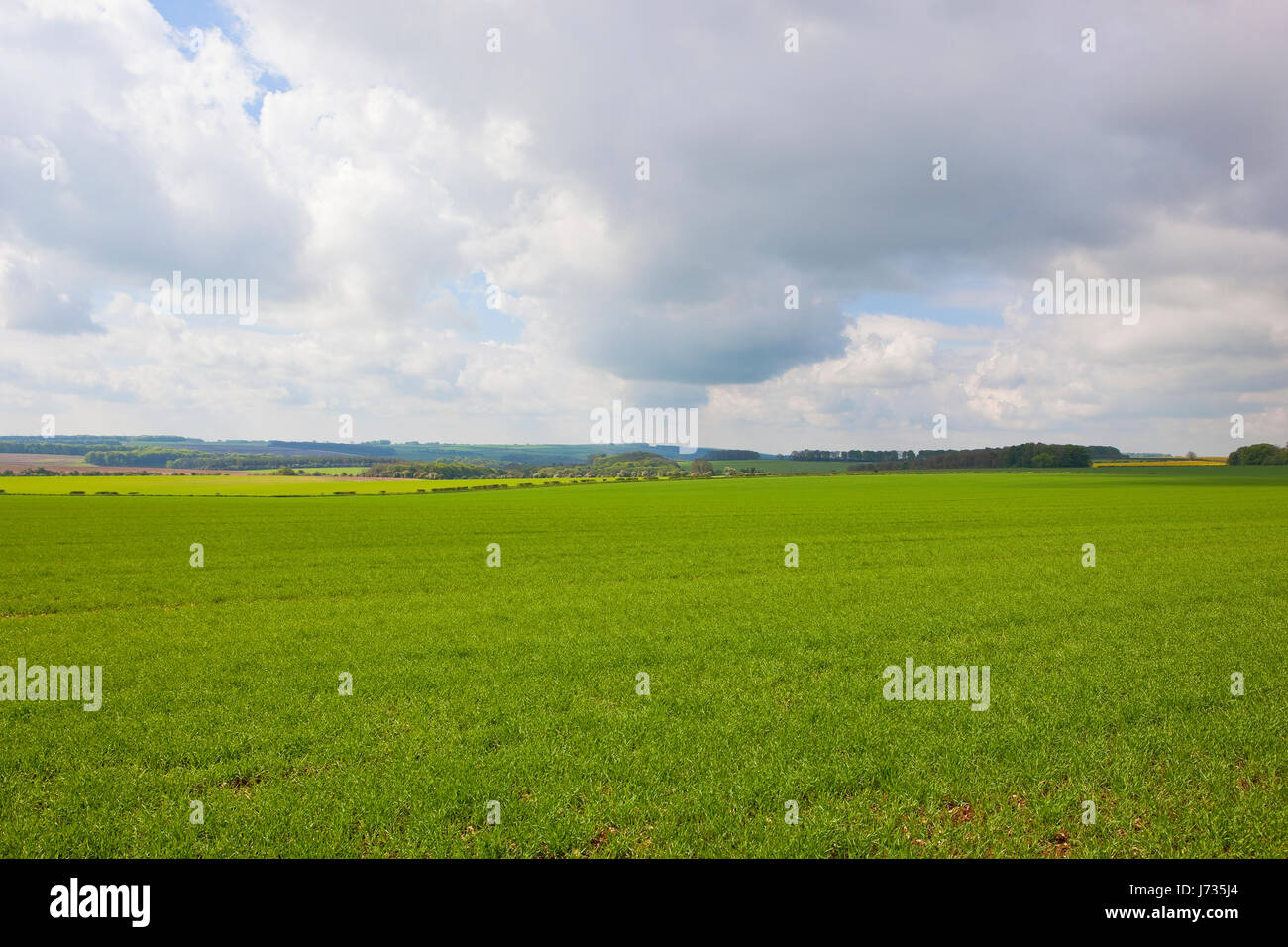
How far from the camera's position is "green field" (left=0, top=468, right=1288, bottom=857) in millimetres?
6672

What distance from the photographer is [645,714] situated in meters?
9.89

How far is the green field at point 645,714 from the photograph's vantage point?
21.9ft

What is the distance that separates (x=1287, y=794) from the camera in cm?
743

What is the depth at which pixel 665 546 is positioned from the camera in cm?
3347

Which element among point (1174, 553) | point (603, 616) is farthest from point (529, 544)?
point (1174, 553)
